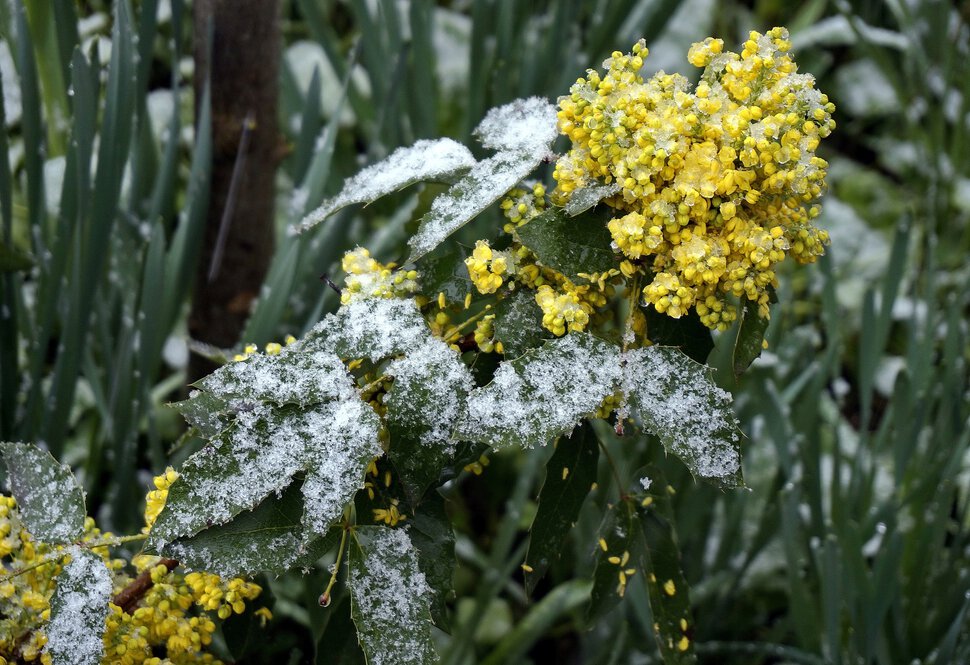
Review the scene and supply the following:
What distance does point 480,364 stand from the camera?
733 mm

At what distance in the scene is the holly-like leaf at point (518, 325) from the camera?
0.67m

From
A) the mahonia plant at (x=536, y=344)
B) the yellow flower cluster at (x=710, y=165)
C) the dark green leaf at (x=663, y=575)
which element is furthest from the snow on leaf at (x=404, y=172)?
the dark green leaf at (x=663, y=575)

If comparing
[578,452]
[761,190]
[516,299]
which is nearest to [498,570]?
[578,452]

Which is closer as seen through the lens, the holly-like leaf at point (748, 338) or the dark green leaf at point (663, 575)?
the holly-like leaf at point (748, 338)

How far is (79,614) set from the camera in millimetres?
632

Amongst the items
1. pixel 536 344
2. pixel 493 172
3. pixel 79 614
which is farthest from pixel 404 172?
pixel 79 614

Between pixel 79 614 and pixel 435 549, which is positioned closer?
pixel 79 614

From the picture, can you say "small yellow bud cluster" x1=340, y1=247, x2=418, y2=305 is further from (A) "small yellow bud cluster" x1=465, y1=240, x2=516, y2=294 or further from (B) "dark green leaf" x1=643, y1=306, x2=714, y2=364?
(B) "dark green leaf" x1=643, y1=306, x2=714, y2=364

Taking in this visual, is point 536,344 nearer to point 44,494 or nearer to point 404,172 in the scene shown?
point 404,172

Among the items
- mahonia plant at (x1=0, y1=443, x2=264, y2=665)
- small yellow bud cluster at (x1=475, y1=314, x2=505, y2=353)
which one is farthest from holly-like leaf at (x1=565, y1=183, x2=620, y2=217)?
mahonia plant at (x1=0, y1=443, x2=264, y2=665)

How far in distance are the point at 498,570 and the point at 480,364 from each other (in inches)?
26.2

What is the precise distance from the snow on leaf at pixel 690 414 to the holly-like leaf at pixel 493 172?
163 mm

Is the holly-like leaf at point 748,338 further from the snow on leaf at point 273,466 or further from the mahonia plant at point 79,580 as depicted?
the mahonia plant at point 79,580

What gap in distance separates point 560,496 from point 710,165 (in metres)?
0.30
